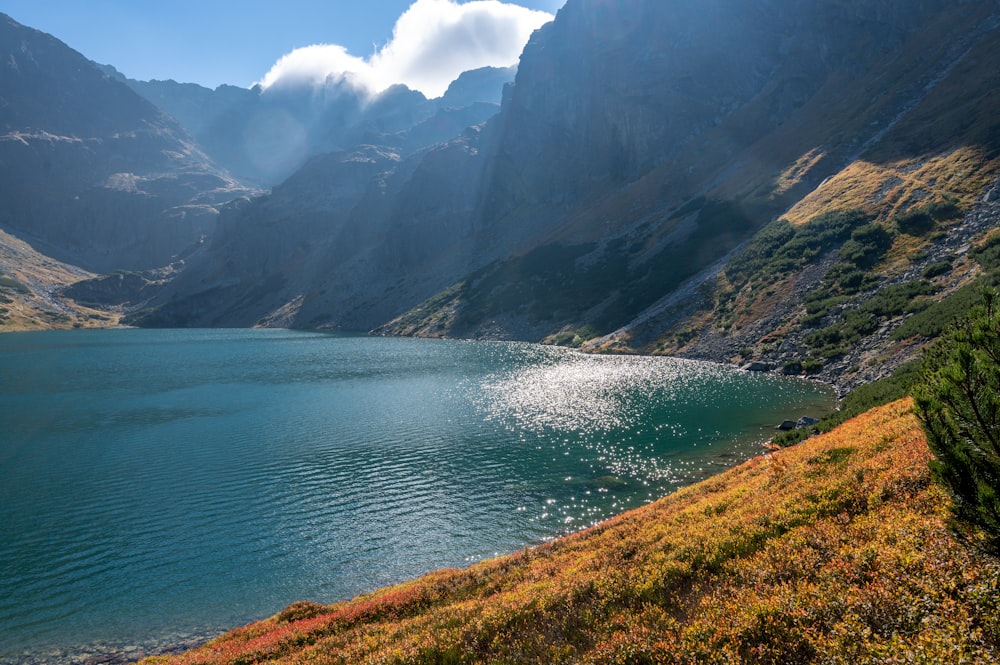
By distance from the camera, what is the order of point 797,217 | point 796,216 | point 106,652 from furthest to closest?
point 796,216 < point 797,217 < point 106,652

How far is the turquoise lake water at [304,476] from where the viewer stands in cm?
2630

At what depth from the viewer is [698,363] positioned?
272 ft

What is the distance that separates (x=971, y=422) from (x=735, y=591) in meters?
6.47

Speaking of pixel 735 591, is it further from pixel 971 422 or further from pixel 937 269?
pixel 937 269

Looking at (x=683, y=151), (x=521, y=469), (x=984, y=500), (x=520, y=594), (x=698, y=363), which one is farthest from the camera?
(x=683, y=151)

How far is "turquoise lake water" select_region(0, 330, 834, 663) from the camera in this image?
26.3 metres

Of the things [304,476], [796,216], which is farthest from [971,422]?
[796,216]

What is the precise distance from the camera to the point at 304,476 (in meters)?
41.9

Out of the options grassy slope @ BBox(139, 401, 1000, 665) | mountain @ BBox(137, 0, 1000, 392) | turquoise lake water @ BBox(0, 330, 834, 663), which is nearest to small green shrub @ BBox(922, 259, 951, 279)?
mountain @ BBox(137, 0, 1000, 392)

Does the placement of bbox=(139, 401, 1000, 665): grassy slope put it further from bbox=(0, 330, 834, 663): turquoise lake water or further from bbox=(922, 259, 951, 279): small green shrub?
bbox=(922, 259, 951, 279): small green shrub

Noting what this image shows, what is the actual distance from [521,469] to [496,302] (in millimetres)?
124110

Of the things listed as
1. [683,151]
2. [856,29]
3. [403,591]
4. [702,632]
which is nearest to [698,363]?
[403,591]

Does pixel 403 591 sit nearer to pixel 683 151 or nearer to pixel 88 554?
pixel 88 554

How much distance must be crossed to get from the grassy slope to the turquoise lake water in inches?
287
